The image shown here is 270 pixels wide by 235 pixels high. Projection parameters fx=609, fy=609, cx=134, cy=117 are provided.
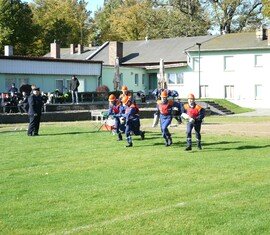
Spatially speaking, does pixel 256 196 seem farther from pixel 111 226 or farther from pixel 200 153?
pixel 200 153

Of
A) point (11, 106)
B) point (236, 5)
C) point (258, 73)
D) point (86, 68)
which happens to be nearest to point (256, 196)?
point (11, 106)

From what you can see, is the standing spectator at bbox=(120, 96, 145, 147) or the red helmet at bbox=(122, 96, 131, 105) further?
the red helmet at bbox=(122, 96, 131, 105)

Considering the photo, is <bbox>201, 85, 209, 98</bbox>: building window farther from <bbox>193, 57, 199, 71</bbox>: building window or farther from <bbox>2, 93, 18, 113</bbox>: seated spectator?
<bbox>2, 93, 18, 113</bbox>: seated spectator

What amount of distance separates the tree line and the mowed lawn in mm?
53515

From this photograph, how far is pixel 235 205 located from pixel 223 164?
16.2 feet

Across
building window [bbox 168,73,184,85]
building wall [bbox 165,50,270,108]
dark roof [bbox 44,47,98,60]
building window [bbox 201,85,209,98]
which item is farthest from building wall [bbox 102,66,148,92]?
dark roof [bbox 44,47,98,60]

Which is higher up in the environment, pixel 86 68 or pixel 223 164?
pixel 86 68

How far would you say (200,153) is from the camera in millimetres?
17109

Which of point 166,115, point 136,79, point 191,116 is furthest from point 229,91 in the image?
point 191,116

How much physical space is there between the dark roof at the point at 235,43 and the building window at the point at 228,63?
47.9 inches

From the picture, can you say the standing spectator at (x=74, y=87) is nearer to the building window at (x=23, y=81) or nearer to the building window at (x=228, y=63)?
the building window at (x=23, y=81)

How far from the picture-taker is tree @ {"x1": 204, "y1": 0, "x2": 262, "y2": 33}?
258 ft

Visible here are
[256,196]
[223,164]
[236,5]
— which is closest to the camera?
[256,196]

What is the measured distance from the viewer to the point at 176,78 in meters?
65.3
